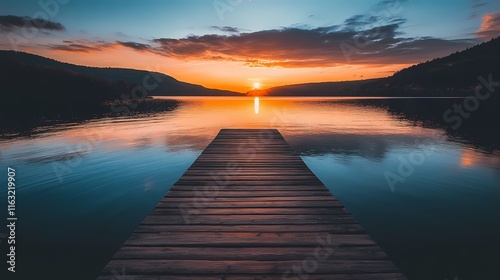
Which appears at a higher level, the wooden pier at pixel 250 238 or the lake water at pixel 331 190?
the wooden pier at pixel 250 238

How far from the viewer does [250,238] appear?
4395 millimetres

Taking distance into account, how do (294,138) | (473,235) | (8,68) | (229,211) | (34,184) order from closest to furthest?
(229,211) → (473,235) → (34,184) → (294,138) → (8,68)

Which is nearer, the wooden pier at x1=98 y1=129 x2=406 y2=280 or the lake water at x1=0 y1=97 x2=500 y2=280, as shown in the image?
the wooden pier at x1=98 y1=129 x2=406 y2=280

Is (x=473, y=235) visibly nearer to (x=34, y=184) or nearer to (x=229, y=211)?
(x=229, y=211)

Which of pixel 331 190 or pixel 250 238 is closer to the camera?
pixel 250 238

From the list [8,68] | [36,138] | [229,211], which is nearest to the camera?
[229,211]

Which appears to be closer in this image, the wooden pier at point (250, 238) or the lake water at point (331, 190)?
the wooden pier at point (250, 238)

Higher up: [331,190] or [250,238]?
[250,238]

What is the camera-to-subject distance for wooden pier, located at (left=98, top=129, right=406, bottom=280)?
3596 mm

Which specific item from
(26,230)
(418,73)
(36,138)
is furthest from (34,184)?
(418,73)

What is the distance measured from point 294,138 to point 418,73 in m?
196

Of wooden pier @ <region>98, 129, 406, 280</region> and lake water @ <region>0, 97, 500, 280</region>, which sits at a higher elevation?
wooden pier @ <region>98, 129, 406, 280</region>

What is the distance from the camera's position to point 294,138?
78.4ft

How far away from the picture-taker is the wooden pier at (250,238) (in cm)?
360
